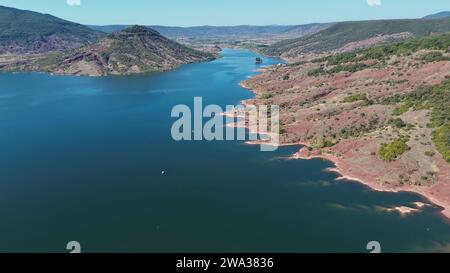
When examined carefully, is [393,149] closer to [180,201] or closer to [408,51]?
[180,201]

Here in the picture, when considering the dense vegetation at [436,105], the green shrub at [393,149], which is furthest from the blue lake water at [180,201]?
the dense vegetation at [436,105]

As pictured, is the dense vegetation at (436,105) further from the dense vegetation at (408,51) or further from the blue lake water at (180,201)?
the dense vegetation at (408,51)

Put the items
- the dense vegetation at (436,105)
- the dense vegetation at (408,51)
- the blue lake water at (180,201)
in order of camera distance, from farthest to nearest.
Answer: the dense vegetation at (408,51), the dense vegetation at (436,105), the blue lake water at (180,201)

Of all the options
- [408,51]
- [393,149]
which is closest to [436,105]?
[393,149]

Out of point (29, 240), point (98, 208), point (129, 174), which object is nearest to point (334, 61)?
point (129, 174)

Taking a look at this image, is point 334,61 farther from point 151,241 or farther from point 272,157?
point 151,241

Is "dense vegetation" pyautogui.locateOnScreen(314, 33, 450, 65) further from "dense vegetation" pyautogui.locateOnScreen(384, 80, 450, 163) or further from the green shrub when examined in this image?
the green shrub

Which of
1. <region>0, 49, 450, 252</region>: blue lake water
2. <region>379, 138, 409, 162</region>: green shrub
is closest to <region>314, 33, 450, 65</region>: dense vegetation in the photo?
<region>379, 138, 409, 162</region>: green shrub

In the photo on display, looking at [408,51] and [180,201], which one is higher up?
[408,51]
